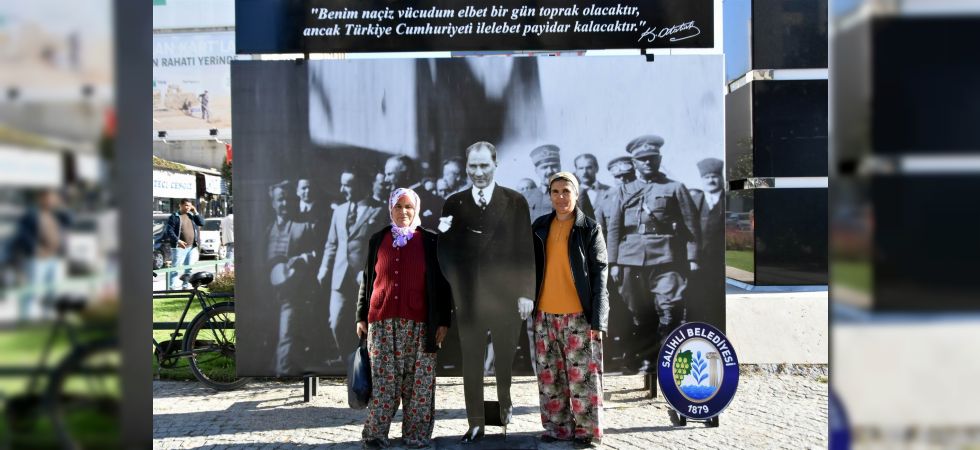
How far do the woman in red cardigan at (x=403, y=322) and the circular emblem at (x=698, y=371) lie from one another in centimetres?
184

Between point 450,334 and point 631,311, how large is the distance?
1601 millimetres

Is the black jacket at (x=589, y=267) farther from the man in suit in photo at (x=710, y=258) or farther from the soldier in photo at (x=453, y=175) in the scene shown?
the man in suit in photo at (x=710, y=258)

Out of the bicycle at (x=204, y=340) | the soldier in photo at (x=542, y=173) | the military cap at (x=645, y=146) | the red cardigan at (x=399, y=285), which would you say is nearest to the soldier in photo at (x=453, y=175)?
the soldier in photo at (x=542, y=173)

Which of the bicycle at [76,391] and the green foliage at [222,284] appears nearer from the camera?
the bicycle at [76,391]

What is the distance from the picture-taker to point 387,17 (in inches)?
202

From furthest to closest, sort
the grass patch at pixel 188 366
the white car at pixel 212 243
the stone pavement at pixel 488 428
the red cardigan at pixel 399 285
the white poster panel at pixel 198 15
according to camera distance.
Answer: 1. the white car at pixel 212 243
2. the white poster panel at pixel 198 15
3. the grass patch at pixel 188 366
4. the stone pavement at pixel 488 428
5. the red cardigan at pixel 399 285

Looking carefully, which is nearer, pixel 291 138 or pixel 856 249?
pixel 856 249

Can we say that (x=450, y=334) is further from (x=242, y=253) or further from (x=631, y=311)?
(x=242, y=253)

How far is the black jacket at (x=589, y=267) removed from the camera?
4426mm

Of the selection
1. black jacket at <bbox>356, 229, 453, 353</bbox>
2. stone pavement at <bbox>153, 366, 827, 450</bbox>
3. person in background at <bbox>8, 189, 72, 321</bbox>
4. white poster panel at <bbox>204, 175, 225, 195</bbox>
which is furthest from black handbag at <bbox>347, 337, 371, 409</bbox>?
white poster panel at <bbox>204, 175, 225, 195</bbox>

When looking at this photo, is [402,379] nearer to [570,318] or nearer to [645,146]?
[570,318]

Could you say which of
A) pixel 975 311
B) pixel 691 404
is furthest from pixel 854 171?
pixel 691 404

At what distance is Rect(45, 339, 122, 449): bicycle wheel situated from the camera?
0.86 meters

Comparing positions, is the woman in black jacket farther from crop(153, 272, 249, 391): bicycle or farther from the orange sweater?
crop(153, 272, 249, 391): bicycle
